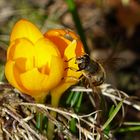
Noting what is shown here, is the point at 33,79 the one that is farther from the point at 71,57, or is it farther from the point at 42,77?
the point at 71,57

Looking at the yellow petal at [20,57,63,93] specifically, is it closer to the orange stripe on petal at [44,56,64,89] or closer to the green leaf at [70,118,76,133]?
the orange stripe on petal at [44,56,64,89]

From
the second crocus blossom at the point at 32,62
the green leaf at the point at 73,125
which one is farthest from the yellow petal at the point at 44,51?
the green leaf at the point at 73,125

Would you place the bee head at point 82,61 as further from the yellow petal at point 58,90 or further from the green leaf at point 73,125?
the green leaf at point 73,125

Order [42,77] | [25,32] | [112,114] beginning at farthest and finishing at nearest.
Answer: [112,114] → [25,32] → [42,77]

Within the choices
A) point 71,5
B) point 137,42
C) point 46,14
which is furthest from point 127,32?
point 71,5

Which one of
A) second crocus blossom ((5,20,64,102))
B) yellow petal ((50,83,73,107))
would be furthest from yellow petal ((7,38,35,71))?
yellow petal ((50,83,73,107))

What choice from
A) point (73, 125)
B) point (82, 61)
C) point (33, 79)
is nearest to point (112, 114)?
point (73, 125)

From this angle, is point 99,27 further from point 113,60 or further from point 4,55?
point 113,60
